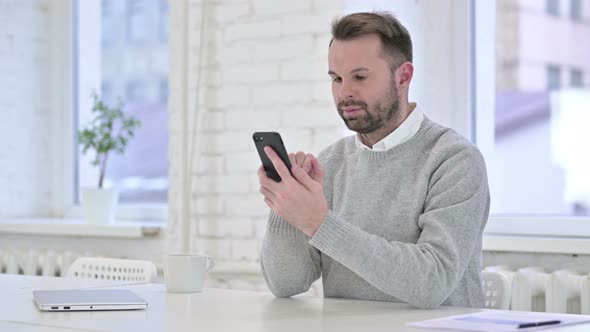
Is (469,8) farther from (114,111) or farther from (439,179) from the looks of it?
(114,111)

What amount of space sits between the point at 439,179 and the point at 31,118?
9.08ft

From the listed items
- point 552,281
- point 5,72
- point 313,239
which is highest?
point 5,72

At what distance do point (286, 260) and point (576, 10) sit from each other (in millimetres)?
1369

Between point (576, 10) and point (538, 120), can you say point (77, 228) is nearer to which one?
point (538, 120)

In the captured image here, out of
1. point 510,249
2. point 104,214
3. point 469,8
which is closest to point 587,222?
point 510,249

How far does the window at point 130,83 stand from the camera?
4.06 m

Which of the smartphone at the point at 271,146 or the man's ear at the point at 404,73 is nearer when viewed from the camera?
the smartphone at the point at 271,146

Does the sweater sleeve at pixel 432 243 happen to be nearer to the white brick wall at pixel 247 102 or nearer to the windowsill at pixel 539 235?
the windowsill at pixel 539 235

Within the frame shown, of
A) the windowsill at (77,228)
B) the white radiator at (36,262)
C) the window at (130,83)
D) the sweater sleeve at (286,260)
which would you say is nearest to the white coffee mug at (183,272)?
the sweater sleeve at (286,260)

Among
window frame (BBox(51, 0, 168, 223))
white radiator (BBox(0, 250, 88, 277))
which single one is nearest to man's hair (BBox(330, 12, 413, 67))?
white radiator (BBox(0, 250, 88, 277))

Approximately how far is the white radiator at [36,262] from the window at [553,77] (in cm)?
198

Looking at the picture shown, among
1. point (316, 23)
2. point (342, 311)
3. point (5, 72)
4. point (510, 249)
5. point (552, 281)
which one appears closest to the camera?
point (342, 311)

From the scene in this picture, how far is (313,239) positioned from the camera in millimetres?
1824

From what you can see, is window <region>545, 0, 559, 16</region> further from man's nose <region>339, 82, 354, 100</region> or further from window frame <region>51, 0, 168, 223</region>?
window frame <region>51, 0, 168, 223</region>
